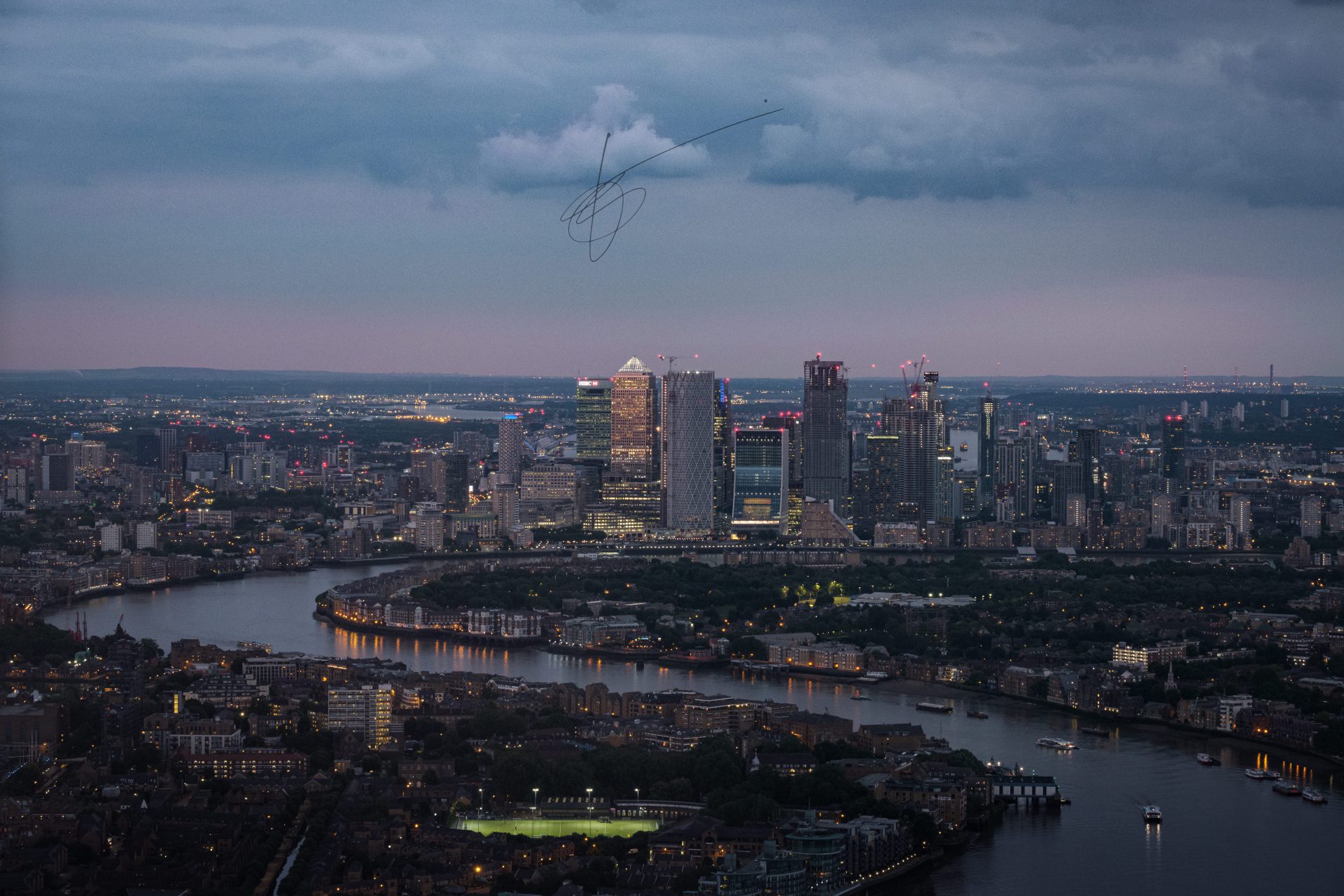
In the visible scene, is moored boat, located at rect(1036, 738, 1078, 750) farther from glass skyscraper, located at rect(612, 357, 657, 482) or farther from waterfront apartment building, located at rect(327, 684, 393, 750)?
glass skyscraper, located at rect(612, 357, 657, 482)

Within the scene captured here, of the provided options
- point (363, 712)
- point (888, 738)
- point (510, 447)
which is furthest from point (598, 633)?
point (510, 447)

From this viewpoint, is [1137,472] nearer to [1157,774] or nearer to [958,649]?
[958,649]

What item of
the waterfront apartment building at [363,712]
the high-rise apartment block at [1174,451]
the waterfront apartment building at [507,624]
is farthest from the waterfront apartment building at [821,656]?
the high-rise apartment block at [1174,451]

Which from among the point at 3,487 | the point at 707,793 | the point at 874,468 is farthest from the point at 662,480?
the point at 707,793

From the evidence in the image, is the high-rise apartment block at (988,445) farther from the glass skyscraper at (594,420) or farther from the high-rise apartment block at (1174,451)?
the glass skyscraper at (594,420)

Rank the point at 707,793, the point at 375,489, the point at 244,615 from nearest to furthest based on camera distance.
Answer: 1. the point at 707,793
2. the point at 244,615
3. the point at 375,489

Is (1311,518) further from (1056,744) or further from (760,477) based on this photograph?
(1056,744)
